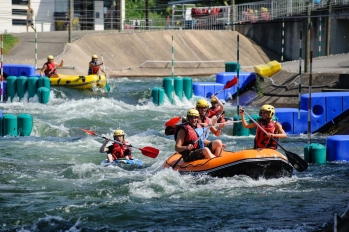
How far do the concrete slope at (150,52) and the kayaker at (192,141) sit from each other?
15147 mm

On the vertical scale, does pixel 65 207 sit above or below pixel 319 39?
below

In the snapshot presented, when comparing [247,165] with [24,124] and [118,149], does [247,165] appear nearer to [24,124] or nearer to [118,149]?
[118,149]

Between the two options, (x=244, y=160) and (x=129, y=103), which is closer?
(x=244, y=160)

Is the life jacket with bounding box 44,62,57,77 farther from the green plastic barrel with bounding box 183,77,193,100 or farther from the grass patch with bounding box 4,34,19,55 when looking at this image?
the grass patch with bounding box 4,34,19,55

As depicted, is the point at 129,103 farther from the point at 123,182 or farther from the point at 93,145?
the point at 123,182

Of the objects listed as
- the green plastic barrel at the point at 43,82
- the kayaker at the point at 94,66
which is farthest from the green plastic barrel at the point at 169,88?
the green plastic barrel at the point at 43,82

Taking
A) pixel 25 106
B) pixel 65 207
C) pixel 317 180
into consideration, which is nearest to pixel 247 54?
pixel 25 106

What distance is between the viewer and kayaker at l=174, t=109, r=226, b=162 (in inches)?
450

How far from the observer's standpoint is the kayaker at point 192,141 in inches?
450

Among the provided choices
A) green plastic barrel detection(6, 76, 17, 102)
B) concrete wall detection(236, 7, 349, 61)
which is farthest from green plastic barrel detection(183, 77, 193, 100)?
concrete wall detection(236, 7, 349, 61)

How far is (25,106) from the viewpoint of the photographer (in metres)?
20.6

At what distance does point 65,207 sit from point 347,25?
2352cm

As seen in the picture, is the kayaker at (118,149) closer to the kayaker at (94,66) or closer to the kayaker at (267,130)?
the kayaker at (267,130)

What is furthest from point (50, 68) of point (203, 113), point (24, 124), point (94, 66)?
point (203, 113)
